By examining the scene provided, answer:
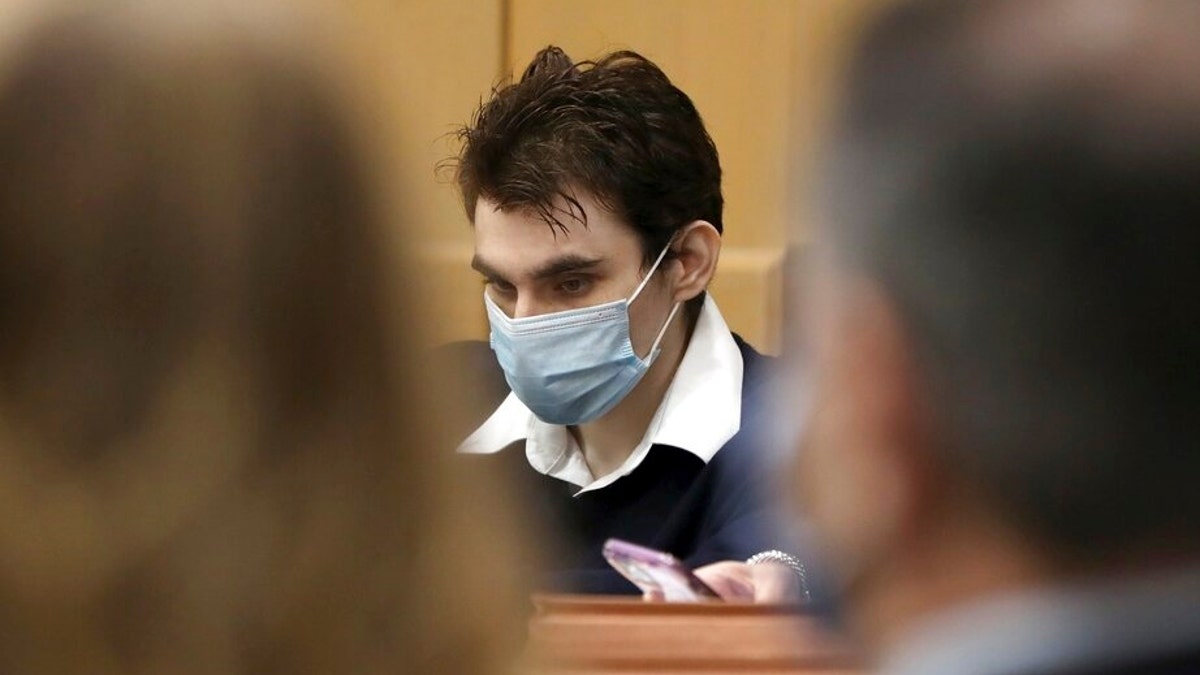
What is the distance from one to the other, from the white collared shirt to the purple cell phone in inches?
20.6

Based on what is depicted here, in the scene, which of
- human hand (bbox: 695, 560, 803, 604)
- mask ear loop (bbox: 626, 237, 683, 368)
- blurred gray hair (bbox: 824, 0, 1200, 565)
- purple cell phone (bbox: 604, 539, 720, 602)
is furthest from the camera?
mask ear loop (bbox: 626, 237, 683, 368)

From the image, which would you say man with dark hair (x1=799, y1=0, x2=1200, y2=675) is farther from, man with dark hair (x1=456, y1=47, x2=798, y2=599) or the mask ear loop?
the mask ear loop

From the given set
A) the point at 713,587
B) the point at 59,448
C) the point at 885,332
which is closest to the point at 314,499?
the point at 59,448

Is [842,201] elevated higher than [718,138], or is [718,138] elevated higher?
[842,201]

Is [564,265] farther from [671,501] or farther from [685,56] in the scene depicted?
[685,56]

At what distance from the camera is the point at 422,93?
2947 millimetres

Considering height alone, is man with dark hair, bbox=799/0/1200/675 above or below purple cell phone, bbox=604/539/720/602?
above

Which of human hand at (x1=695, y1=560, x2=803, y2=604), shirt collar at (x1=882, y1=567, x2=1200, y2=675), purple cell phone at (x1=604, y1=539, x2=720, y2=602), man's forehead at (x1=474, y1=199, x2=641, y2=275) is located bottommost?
human hand at (x1=695, y1=560, x2=803, y2=604)

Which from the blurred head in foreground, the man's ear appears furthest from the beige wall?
the blurred head in foreground

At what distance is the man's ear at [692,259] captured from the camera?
2016mm

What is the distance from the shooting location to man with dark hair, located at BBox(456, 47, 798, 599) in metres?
1.88

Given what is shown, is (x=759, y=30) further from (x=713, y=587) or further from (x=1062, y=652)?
(x=1062, y=652)

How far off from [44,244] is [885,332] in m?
0.32

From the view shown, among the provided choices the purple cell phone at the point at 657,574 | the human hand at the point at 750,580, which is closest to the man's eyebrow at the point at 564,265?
the human hand at the point at 750,580
